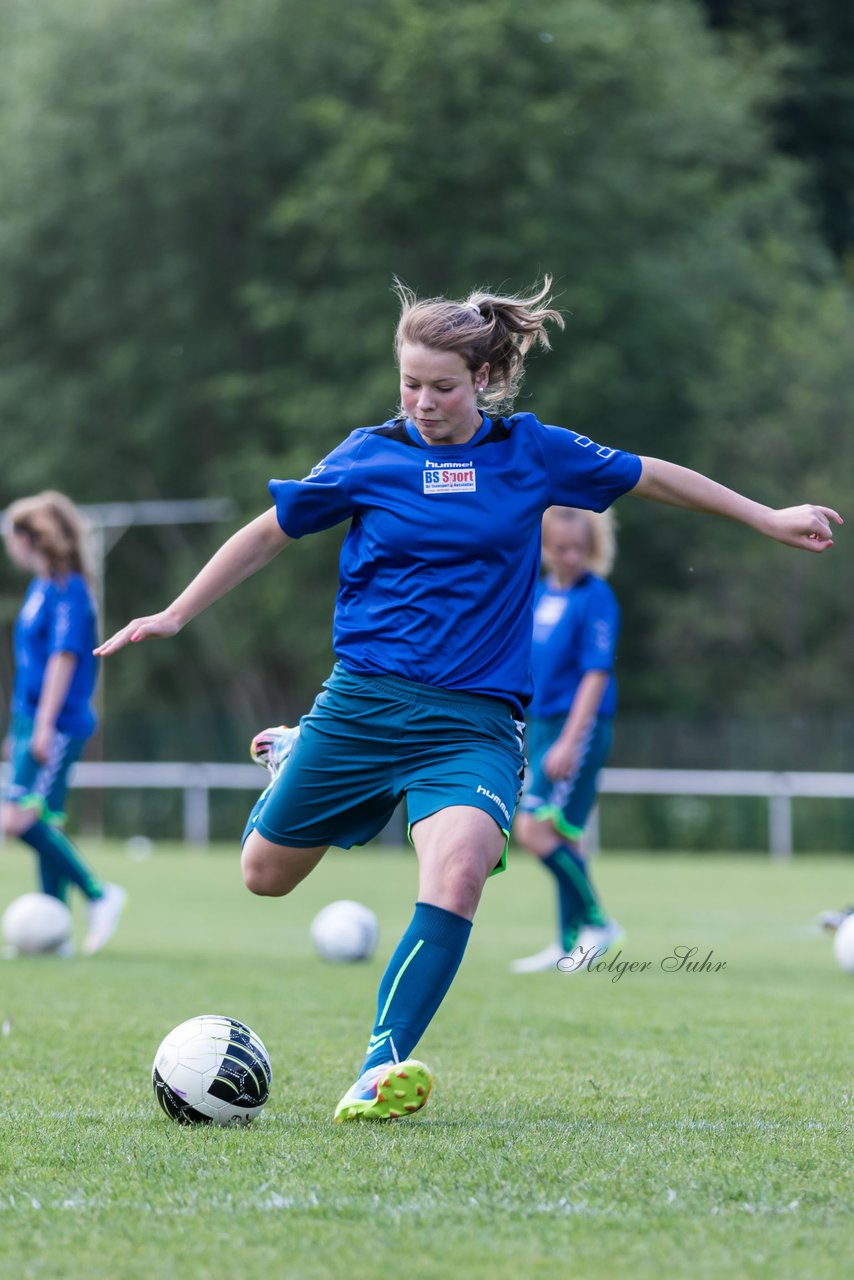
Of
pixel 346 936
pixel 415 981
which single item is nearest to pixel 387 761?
pixel 415 981

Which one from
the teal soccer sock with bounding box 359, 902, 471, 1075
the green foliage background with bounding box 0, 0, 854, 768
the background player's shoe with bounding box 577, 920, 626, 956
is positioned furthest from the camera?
the green foliage background with bounding box 0, 0, 854, 768

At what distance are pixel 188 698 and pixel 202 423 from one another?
5.21 metres

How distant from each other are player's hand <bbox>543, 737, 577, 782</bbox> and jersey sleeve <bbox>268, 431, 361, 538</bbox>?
159 inches

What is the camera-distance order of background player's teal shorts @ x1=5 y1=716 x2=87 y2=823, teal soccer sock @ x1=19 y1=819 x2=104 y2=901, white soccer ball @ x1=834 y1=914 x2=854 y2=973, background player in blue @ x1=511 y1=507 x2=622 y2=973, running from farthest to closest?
teal soccer sock @ x1=19 y1=819 x2=104 y2=901, background player's teal shorts @ x1=5 y1=716 x2=87 y2=823, background player in blue @ x1=511 y1=507 x2=622 y2=973, white soccer ball @ x1=834 y1=914 x2=854 y2=973

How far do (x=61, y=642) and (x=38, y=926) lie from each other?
1479 millimetres

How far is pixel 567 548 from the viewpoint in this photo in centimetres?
920

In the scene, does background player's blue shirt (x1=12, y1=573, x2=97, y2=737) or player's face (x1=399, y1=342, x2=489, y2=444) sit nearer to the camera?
player's face (x1=399, y1=342, x2=489, y2=444)

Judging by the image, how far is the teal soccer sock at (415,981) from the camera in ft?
15.5

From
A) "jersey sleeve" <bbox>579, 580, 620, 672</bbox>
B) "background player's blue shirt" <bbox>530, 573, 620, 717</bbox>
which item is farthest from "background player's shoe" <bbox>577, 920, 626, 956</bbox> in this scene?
"jersey sleeve" <bbox>579, 580, 620, 672</bbox>

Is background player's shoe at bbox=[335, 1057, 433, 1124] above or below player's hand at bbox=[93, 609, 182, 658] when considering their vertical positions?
below

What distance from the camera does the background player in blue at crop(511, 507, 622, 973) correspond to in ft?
29.9

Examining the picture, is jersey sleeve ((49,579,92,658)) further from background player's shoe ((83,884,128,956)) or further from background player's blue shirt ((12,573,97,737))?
background player's shoe ((83,884,128,956))

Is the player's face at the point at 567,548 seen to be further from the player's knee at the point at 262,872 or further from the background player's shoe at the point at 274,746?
the player's knee at the point at 262,872

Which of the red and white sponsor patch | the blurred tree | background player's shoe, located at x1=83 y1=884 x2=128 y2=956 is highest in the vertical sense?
the blurred tree
